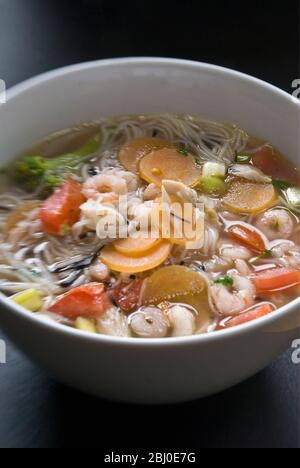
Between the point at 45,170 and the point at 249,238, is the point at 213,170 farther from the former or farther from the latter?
the point at 45,170

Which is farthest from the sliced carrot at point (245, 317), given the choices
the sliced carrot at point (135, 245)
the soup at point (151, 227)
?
the sliced carrot at point (135, 245)

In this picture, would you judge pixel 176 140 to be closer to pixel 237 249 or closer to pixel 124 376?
pixel 237 249

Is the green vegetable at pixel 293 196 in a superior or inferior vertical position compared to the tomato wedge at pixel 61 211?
superior

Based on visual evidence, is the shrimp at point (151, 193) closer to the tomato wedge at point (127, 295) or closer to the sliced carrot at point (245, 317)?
the tomato wedge at point (127, 295)

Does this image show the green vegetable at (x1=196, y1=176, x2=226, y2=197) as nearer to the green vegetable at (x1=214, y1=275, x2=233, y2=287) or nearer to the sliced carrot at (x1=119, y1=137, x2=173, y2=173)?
the sliced carrot at (x1=119, y1=137, x2=173, y2=173)
